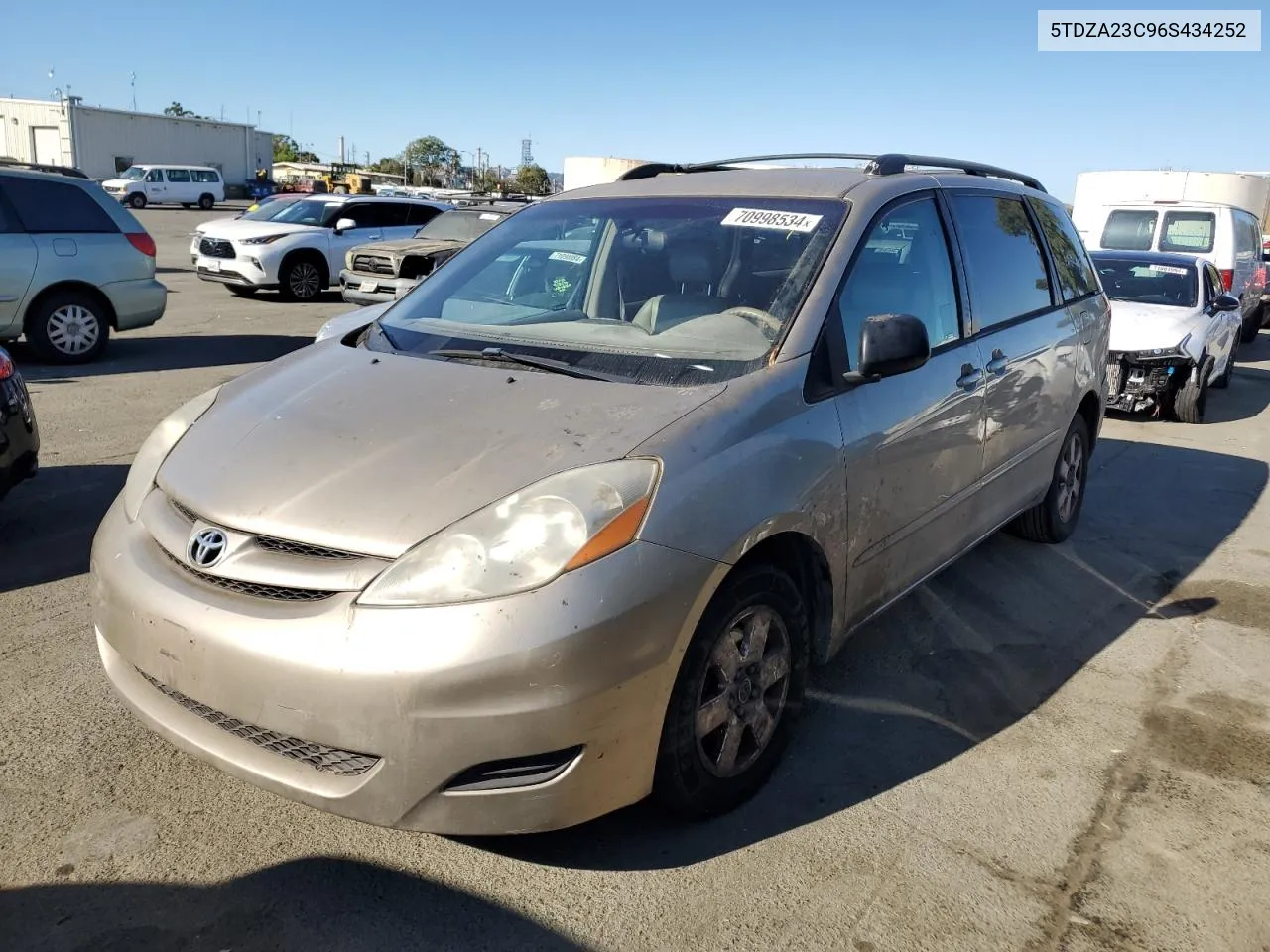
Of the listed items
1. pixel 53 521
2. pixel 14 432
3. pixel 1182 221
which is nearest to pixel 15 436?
pixel 14 432

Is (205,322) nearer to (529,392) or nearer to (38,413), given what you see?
(38,413)

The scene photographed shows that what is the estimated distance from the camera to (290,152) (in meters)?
114

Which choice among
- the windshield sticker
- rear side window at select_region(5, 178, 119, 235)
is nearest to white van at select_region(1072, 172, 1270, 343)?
the windshield sticker

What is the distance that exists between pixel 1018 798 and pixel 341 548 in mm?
2143

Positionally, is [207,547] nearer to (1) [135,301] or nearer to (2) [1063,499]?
(2) [1063,499]

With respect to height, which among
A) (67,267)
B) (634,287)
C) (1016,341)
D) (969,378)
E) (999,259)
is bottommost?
(969,378)

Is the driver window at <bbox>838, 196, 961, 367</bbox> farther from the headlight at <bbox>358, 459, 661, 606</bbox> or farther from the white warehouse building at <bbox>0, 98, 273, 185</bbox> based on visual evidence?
the white warehouse building at <bbox>0, 98, 273, 185</bbox>

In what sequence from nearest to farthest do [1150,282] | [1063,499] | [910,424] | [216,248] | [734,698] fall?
[734,698] < [910,424] < [1063,499] < [1150,282] < [216,248]

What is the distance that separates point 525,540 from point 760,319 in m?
1.27

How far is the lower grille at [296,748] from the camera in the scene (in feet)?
7.82

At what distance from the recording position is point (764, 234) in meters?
3.50

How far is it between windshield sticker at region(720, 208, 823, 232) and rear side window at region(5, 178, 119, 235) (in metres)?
8.20

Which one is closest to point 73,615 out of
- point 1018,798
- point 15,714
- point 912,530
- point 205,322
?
point 15,714

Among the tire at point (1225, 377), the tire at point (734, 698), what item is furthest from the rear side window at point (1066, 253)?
the tire at point (1225, 377)
